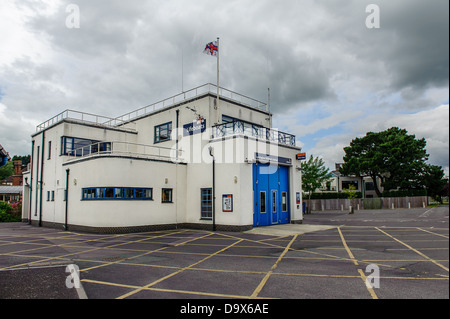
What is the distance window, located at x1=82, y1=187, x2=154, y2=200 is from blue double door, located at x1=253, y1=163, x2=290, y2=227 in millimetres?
6559

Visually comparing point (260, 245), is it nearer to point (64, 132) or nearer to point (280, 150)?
point (280, 150)

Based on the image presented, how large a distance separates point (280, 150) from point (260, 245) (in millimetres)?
9169

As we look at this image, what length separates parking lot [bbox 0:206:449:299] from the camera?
600 cm

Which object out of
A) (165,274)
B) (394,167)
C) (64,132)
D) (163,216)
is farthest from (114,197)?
(394,167)

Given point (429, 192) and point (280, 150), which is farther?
point (429, 192)

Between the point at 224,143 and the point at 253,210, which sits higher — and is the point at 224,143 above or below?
above

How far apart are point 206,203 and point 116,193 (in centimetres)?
539

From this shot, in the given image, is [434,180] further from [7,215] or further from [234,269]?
[7,215]

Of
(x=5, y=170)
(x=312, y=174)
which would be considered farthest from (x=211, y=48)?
(x=5, y=170)

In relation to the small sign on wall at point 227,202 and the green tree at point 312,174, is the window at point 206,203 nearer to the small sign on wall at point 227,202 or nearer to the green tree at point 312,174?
the small sign on wall at point 227,202

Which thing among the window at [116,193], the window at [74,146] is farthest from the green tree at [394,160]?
the window at [74,146]

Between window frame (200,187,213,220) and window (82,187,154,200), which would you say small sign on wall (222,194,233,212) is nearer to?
window frame (200,187,213,220)

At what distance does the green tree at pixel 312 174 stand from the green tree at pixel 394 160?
1471 centimetres
